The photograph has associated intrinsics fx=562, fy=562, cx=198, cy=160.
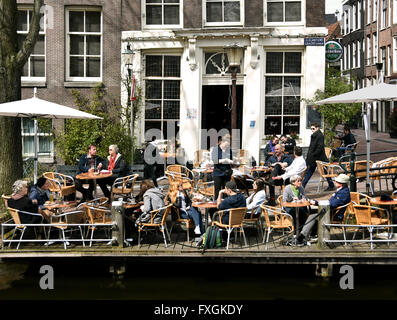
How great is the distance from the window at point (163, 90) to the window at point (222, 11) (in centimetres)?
168

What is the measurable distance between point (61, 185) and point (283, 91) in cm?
843

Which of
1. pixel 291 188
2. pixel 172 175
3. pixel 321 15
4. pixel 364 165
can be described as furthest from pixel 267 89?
pixel 291 188

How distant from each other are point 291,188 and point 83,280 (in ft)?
12.6

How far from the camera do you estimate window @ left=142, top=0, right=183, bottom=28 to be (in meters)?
18.3

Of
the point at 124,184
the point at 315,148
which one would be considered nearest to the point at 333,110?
the point at 315,148

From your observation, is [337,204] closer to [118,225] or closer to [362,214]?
[362,214]

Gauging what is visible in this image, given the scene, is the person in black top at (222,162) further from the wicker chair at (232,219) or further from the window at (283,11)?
the window at (283,11)

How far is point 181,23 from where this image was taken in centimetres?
1822

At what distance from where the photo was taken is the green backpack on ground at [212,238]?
30.4 ft

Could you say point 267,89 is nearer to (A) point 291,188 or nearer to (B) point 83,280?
(A) point 291,188

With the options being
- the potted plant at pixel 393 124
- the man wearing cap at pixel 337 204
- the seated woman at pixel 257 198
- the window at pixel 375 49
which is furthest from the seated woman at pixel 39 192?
the window at pixel 375 49

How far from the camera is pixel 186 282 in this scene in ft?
30.3

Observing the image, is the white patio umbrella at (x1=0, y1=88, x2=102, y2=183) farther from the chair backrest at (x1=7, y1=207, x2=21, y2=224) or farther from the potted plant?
the potted plant
